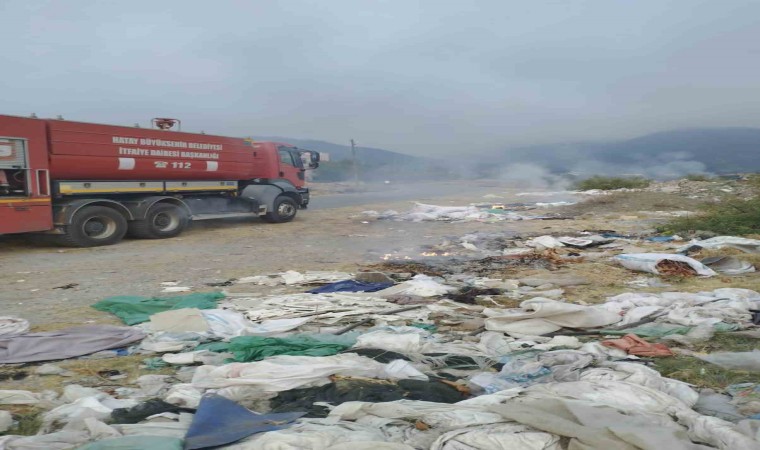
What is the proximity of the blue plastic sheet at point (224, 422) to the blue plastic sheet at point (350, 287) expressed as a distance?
12.6 ft

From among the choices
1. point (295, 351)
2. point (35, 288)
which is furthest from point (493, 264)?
point (35, 288)

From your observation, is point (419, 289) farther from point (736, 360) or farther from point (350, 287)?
point (736, 360)

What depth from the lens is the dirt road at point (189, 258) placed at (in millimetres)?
7184

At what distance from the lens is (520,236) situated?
43.0ft

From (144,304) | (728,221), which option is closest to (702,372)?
(144,304)

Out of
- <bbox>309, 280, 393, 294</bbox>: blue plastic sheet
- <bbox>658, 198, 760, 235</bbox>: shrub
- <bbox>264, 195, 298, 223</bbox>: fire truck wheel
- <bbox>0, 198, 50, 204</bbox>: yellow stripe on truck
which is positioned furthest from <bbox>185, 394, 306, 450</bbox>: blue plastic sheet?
<bbox>264, 195, 298, 223</bbox>: fire truck wheel

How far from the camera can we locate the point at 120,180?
12570 millimetres

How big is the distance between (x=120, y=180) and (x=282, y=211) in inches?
211

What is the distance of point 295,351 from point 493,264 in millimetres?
5503

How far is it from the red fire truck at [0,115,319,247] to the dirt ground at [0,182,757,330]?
572mm

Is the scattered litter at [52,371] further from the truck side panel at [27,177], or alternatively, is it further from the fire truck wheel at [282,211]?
the fire truck wheel at [282,211]

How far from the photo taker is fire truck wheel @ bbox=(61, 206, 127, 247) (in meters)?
11.4

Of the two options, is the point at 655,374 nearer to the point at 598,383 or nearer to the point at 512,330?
the point at 598,383

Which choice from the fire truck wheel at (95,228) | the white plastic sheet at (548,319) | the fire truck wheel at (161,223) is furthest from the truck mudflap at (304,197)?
the white plastic sheet at (548,319)
